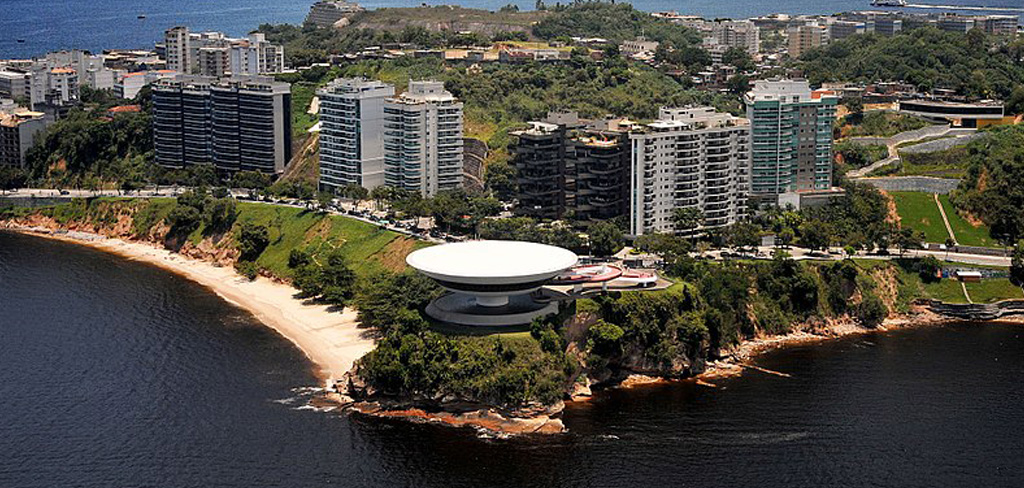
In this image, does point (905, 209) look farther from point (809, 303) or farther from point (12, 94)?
point (12, 94)

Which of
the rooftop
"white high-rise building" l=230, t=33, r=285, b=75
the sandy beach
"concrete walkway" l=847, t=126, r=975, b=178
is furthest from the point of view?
"white high-rise building" l=230, t=33, r=285, b=75

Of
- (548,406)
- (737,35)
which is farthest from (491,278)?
(737,35)

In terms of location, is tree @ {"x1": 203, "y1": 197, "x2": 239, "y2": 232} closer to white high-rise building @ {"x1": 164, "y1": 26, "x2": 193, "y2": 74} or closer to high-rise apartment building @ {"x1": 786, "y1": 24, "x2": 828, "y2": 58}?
white high-rise building @ {"x1": 164, "y1": 26, "x2": 193, "y2": 74}

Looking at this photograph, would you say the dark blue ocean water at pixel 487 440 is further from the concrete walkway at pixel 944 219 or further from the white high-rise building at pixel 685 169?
the white high-rise building at pixel 685 169

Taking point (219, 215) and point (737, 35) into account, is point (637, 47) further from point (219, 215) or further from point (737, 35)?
point (219, 215)

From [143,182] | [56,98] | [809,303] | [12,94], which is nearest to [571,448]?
[809,303]

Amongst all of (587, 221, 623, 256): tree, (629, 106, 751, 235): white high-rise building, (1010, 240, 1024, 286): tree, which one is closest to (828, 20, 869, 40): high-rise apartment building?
(629, 106, 751, 235): white high-rise building

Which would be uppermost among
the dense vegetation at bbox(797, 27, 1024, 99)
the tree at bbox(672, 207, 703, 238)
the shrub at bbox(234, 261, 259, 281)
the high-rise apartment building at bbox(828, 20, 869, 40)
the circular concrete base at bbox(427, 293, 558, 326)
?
the high-rise apartment building at bbox(828, 20, 869, 40)
